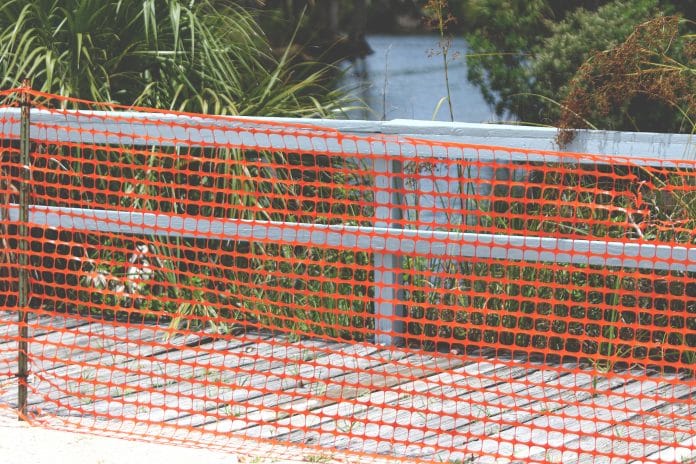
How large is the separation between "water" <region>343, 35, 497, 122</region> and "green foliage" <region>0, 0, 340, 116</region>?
99cm

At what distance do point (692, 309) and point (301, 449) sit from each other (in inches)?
108

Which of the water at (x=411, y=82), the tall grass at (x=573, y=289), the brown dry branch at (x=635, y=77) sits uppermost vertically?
the brown dry branch at (x=635, y=77)

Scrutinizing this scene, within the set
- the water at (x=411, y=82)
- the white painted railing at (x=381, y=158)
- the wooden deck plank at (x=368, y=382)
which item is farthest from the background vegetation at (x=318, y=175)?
the water at (x=411, y=82)

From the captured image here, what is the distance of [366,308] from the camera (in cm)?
693

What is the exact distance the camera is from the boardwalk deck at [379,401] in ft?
16.9

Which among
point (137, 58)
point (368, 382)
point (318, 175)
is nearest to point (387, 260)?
point (368, 382)

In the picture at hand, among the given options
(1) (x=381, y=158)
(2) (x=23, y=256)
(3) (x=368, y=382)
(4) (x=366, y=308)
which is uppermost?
(1) (x=381, y=158)

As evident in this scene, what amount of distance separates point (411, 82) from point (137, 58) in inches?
248

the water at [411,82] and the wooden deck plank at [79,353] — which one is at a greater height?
the water at [411,82]

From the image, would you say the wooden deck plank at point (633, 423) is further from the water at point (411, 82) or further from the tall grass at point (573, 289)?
the water at point (411, 82)

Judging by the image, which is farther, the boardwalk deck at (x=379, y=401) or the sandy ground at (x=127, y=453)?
the boardwalk deck at (x=379, y=401)

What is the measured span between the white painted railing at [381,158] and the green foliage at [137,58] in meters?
0.95

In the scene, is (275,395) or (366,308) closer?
(275,395)

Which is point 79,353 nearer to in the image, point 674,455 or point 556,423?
point 556,423
